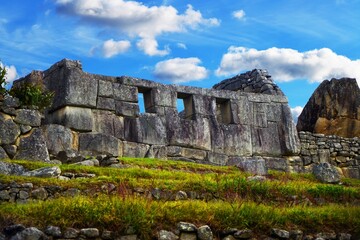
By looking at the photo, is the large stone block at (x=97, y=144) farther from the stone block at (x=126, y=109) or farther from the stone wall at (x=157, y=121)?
the stone block at (x=126, y=109)

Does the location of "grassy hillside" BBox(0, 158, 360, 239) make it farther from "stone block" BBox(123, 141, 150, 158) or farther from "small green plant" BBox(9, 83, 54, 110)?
"stone block" BBox(123, 141, 150, 158)

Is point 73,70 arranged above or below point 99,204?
above

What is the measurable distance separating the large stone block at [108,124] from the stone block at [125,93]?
75 centimetres

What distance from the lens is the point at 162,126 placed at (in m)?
23.0

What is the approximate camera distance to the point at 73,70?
21.4 meters

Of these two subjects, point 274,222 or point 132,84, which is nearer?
point 274,222

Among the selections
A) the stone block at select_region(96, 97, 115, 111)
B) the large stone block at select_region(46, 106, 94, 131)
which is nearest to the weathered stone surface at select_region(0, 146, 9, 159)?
the large stone block at select_region(46, 106, 94, 131)

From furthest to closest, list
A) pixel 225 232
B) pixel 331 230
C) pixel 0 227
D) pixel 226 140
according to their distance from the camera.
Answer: pixel 226 140, pixel 331 230, pixel 225 232, pixel 0 227

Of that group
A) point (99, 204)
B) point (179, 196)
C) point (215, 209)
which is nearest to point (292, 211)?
point (215, 209)

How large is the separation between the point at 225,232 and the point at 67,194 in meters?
3.99

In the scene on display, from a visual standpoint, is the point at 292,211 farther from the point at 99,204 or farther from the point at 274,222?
the point at 99,204

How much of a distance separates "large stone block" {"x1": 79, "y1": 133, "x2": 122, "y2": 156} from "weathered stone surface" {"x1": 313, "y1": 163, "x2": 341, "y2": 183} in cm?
706

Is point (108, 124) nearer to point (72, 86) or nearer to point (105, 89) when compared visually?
point (105, 89)

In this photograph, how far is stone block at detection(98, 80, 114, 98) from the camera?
22000mm
